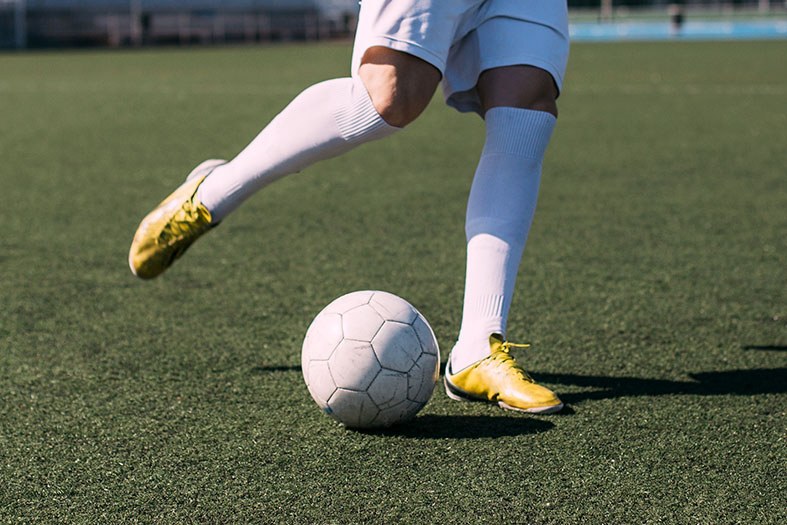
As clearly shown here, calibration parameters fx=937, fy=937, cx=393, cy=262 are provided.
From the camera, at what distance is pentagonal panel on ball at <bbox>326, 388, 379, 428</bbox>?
196 cm

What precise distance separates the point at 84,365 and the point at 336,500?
1057 millimetres

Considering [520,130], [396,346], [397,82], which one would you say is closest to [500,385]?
[396,346]

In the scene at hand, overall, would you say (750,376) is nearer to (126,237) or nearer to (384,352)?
(384,352)

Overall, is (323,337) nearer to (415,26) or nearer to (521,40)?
(415,26)

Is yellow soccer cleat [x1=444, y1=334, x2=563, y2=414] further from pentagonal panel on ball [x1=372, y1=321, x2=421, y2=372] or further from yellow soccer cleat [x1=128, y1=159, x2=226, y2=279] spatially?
yellow soccer cleat [x1=128, y1=159, x2=226, y2=279]

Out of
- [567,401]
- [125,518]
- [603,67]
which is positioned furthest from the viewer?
[603,67]

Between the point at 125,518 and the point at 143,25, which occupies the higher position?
the point at 125,518

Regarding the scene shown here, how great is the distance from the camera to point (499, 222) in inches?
88.9

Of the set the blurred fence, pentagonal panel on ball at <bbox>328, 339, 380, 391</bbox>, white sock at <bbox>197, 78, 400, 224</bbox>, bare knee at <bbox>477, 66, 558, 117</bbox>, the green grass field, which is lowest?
the blurred fence

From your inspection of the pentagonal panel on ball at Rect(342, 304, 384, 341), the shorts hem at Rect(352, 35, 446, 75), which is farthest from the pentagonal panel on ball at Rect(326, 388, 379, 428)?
the shorts hem at Rect(352, 35, 446, 75)

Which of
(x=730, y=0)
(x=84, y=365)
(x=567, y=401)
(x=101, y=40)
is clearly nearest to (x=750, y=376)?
(x=567, y=401)

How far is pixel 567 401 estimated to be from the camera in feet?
7.20

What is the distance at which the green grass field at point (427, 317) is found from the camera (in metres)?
1.73

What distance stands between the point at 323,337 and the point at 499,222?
53cm
